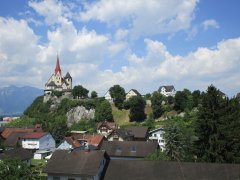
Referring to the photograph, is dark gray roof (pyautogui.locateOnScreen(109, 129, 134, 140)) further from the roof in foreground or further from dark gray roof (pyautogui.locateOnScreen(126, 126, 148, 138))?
the roof in foreground

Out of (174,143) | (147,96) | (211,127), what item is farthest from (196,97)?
(211,127)

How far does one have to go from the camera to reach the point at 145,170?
1303 inches

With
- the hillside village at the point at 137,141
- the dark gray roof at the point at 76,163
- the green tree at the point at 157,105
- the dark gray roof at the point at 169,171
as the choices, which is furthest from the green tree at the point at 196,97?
the dark gray roof at the point at 76,163

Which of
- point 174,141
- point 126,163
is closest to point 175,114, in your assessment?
point 174,141

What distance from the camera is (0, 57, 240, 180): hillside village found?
108 feet

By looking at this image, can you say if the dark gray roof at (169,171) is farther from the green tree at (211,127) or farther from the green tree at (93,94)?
the green tree at (93,94)

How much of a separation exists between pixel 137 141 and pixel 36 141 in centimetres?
3369

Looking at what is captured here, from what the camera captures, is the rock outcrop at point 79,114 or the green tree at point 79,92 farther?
the green tree at point 79,92

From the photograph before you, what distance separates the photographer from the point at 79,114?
123 metres

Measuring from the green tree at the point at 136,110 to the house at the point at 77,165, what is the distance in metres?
78.8

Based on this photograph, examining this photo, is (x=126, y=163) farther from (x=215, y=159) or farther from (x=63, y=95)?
(x=63, y=95)

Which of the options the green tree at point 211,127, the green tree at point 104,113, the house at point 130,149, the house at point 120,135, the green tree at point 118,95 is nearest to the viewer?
the green tree at point 211,127

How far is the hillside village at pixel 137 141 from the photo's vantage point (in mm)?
33062

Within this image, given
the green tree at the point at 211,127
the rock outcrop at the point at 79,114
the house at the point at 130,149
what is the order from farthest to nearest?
the rock outcrop at the point at 79,114
the house at the point at 130,149
the green tree at the point at 211,127
